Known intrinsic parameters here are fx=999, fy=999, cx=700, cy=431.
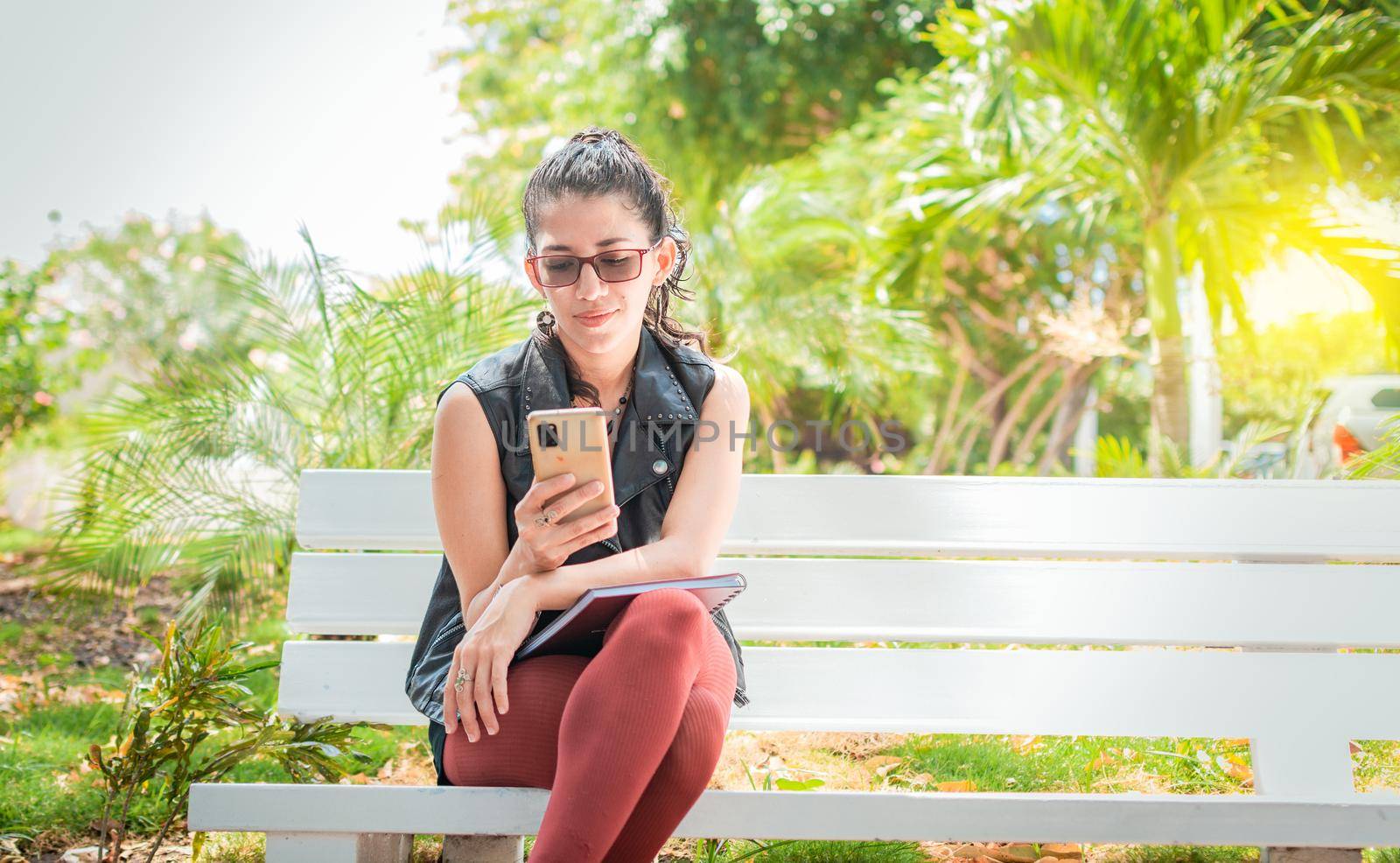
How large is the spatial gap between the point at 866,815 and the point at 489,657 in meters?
0.70

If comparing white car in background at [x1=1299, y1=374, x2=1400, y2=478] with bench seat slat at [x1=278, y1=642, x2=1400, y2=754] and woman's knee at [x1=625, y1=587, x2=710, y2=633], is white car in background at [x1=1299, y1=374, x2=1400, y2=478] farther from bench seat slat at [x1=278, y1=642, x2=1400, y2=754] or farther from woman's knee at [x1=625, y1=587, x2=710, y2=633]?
woman's knee at [x1=625, y1=587, x2=710, y2=633]

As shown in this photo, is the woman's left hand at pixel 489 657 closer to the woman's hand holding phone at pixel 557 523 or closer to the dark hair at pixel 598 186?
the woman's hand holding phone at pixel 557 523

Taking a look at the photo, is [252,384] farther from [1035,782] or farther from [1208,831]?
[1208,831]

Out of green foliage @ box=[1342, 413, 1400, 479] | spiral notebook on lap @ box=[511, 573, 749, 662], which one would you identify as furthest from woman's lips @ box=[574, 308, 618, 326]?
green foliage @ box=[1342, 413, 1400, 479]

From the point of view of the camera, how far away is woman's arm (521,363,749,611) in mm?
1774

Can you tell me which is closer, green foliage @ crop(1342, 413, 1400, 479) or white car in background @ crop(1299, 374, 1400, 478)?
green foliage @ crop(1342, 413, 1400, 479)

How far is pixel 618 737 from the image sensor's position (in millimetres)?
1494

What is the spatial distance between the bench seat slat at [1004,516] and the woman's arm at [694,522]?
0.88ft

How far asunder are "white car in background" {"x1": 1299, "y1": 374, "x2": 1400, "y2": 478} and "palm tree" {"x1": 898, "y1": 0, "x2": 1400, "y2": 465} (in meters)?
0.48

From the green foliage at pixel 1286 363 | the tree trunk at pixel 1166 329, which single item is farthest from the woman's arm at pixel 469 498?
the tree trunk at pixel 1166 329

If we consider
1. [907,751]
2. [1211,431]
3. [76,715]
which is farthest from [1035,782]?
[1211,431]

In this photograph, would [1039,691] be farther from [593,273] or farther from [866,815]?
[593,273]

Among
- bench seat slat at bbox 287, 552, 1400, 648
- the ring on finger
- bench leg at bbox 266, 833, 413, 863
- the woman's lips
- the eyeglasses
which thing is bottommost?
bench leg at bbox 266, 833, 413, 863

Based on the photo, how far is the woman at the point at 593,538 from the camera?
5.04ft
